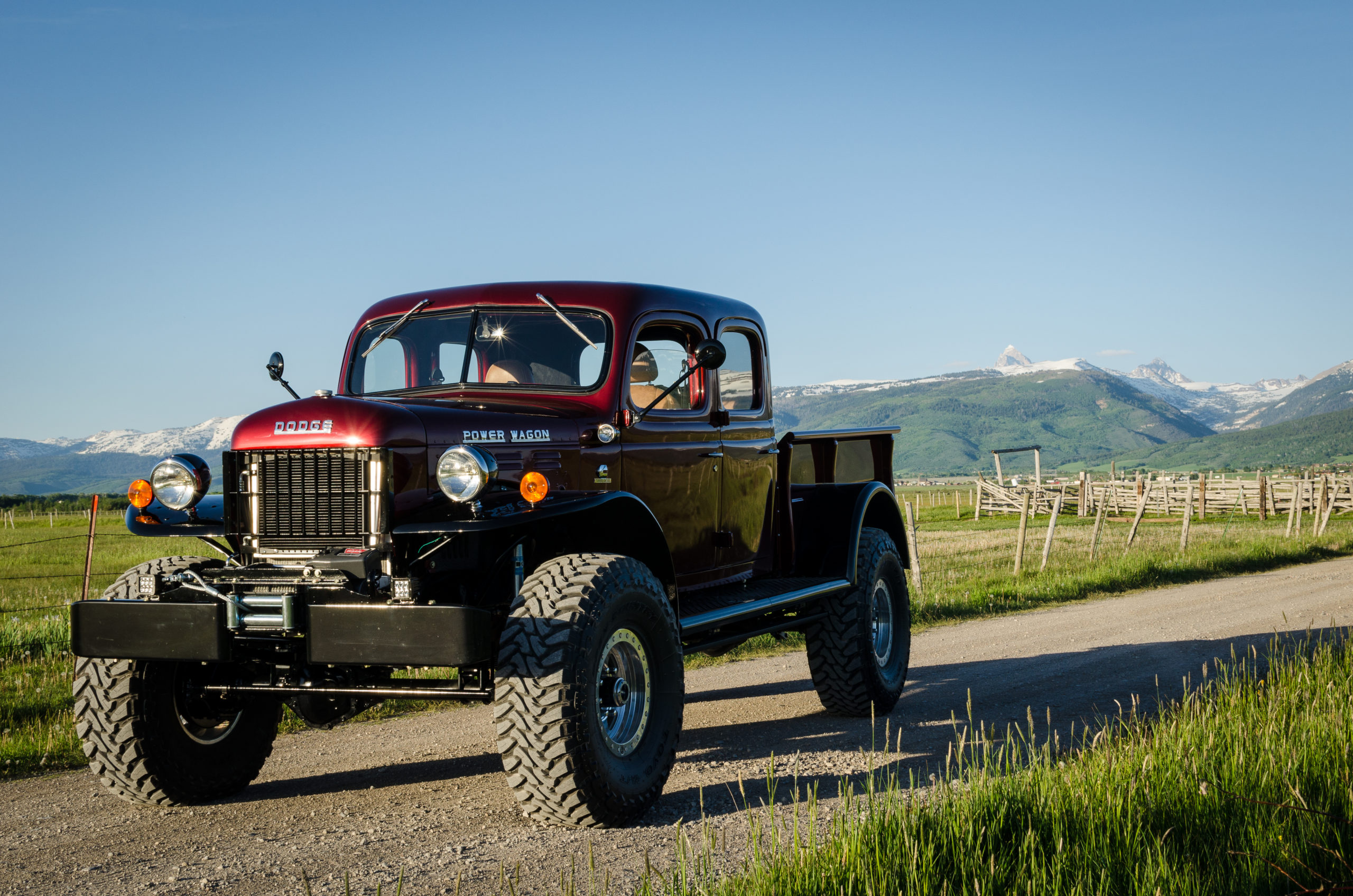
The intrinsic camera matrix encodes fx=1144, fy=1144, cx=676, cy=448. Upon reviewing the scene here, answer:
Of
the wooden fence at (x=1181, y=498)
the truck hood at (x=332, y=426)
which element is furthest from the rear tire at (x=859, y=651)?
the wooden fence at (x=1181, y=498)

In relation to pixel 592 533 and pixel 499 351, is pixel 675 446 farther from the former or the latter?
pixel 499 351

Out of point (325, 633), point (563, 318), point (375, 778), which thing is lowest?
point (375, 778)

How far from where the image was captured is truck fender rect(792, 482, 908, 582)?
25.7 ft

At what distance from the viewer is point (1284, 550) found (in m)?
22.4

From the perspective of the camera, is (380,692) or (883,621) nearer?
(380,692)

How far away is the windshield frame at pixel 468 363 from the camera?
6.11m

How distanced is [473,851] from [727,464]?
3093 mm

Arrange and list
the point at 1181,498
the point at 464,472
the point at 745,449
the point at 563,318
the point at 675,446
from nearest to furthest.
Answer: the point at 464,472, the point at 563,318, the point at 675,446, the point at 745,449, the point at 1181,498

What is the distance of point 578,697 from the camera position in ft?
15.1

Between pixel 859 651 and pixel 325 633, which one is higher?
pixel 325 633

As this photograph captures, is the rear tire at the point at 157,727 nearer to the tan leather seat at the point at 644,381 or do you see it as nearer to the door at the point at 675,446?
the door at the point at 675,446

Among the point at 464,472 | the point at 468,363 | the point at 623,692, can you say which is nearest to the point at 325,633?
the point at 464,472

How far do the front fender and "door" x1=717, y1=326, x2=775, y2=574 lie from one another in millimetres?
2857

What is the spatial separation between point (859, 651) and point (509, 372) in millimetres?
3042
